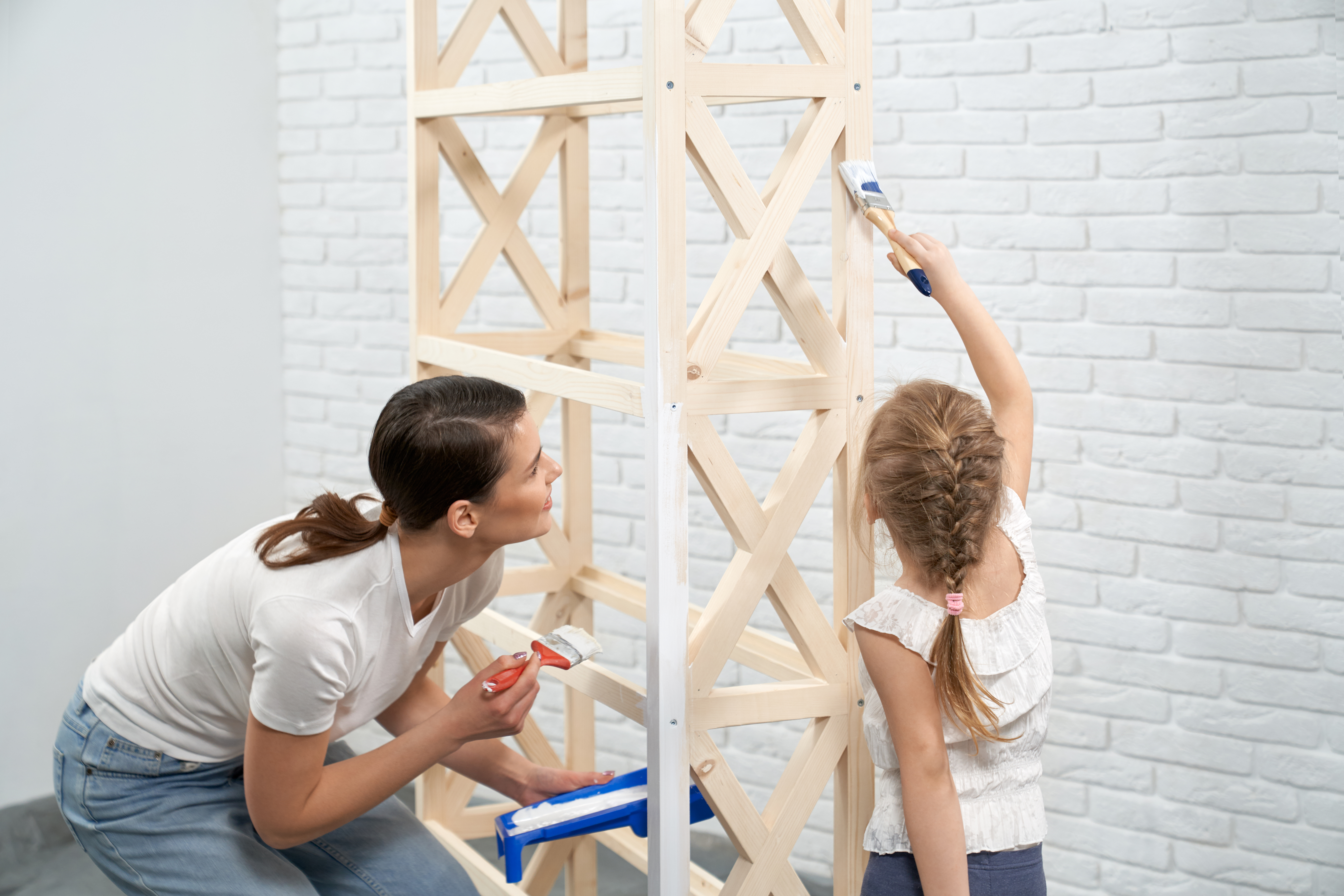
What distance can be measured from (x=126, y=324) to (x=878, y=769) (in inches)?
90.7

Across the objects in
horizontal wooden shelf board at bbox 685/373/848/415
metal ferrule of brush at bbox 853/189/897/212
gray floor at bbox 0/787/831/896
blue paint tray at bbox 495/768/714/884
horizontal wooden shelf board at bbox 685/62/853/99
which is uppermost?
horizontal wooden shelf board at bbox 685/62/853/99

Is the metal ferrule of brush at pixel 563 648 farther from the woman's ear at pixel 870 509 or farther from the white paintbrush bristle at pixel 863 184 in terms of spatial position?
the white paintbrush bristle at pixel 863 184

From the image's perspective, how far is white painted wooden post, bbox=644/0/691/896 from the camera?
144 centimetres

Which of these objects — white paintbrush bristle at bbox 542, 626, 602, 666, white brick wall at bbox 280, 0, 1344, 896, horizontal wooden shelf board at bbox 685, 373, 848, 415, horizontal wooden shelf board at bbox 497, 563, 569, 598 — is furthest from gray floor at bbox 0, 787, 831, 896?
horizontal wooden shelf board at bbox 685, 373, 848, 415

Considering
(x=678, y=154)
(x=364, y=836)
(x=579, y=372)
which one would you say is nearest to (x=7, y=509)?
(x=364, y=836)

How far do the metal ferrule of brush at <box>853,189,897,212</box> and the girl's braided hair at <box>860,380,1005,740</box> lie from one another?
0.30 metres

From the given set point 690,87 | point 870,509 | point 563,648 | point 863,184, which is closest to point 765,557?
point 870,509

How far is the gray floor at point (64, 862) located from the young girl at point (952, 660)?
128 centimetres

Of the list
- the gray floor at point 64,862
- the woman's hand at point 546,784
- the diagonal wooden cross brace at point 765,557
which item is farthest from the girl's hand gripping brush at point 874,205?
the gray floor at point 64,862

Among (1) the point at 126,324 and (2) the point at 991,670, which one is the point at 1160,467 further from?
(1) the point at 126,324

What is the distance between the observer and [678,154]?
1.45m

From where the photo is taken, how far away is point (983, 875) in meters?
1.43

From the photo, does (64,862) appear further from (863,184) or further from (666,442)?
(863,184)

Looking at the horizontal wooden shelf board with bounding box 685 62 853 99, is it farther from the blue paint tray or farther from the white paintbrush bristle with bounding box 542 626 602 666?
the blue paint tray
